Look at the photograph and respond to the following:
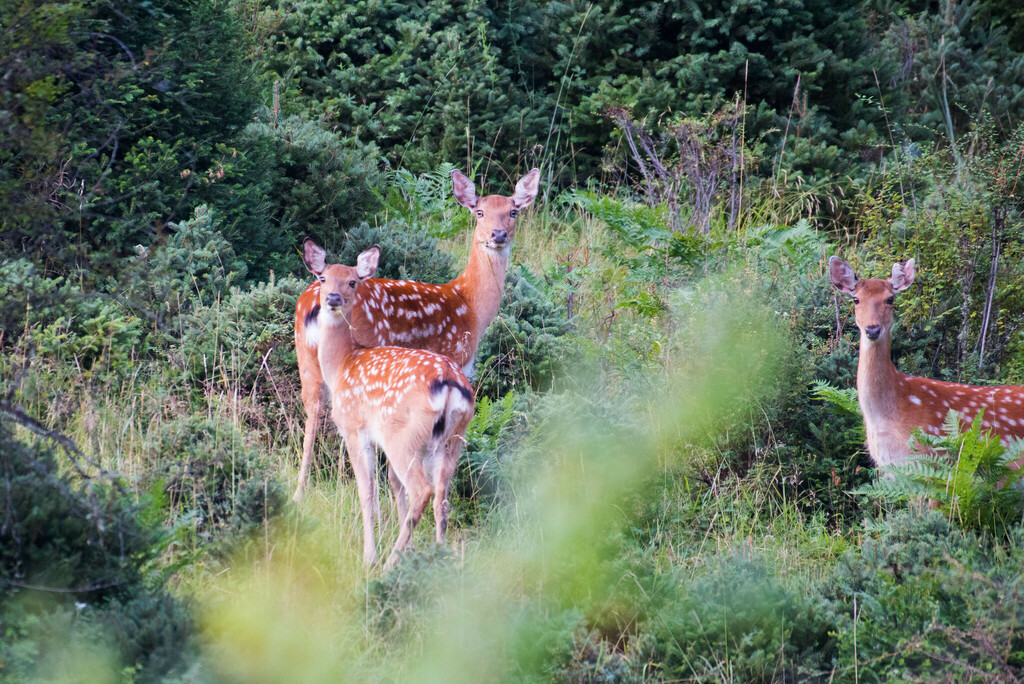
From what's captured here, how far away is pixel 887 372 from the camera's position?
5516 mm

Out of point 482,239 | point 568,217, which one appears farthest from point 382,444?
point 568,217

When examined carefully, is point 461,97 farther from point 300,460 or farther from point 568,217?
point 300,460

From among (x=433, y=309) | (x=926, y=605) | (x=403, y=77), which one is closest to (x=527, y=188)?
(x=433, y=309)

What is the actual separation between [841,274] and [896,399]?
2.62 ft

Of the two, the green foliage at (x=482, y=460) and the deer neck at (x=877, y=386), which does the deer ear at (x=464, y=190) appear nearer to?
the green foliage at (x=482, y=460)

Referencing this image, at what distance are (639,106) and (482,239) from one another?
480cm

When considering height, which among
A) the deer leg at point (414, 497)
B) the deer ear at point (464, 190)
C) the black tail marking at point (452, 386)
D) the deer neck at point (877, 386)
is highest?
the deer ear at point (464, 190)

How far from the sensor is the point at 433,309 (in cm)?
641

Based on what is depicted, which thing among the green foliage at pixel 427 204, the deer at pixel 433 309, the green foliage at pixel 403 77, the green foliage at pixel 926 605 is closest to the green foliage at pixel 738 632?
the green foliage at pixel 926 605

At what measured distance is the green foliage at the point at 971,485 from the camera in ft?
15.6

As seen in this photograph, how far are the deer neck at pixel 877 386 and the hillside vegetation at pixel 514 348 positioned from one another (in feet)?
1.54

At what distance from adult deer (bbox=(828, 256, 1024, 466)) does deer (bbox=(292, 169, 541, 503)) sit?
240cm

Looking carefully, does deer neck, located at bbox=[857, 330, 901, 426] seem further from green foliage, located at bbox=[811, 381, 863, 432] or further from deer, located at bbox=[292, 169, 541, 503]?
deer, located at bbox=[292, 169, 541, 503]

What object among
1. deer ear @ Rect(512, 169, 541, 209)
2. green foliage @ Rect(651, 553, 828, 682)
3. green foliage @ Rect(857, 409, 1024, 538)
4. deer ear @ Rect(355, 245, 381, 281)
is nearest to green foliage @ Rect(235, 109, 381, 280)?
deer ear @ Rect(512, 169, 541, 209)
